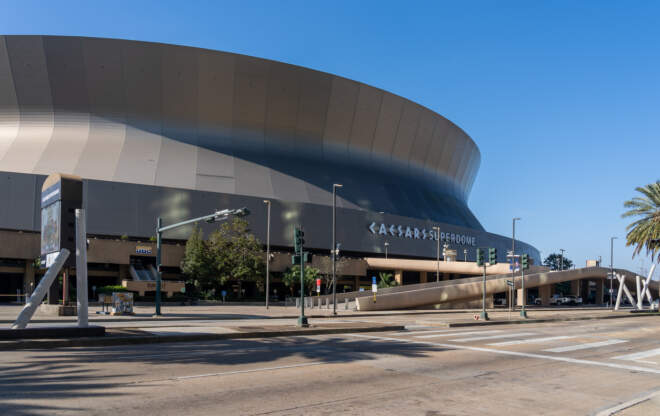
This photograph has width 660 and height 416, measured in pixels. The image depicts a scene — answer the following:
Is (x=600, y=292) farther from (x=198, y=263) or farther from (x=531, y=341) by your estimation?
(x=531, y=341)

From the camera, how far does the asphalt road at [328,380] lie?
26.3 feet

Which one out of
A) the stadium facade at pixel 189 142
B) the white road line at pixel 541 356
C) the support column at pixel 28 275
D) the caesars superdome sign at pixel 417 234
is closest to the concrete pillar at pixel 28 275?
the support column at pixel 28 275

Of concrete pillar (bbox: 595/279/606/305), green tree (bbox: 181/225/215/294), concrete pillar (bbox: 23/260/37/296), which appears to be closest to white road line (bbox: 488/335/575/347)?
green tree (bbox: 181/225/215/294)

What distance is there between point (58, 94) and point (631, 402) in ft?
214

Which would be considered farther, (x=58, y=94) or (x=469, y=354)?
(x=58, y=94)

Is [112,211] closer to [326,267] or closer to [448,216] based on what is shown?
[326,267]

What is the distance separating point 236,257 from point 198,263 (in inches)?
143

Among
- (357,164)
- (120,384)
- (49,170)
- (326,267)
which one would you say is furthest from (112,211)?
(120,384)

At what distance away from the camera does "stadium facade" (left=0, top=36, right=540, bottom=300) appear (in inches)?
2149

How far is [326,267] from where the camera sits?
2341 inches

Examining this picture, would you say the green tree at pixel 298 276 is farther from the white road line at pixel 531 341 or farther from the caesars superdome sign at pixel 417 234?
the white road line at pixel 531 341

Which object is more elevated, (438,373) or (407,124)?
(407,124)

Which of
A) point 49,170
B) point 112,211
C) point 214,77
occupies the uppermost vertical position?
point 214,77

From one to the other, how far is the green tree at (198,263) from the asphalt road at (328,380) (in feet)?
115
